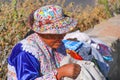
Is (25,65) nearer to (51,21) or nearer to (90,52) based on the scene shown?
(51,21)

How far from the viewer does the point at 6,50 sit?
396 cm

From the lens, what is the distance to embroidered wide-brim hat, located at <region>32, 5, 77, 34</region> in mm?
2594

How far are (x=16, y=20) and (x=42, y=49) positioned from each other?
1.92 meters

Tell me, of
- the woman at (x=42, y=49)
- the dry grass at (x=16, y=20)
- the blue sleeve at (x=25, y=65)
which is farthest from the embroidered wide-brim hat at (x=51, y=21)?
the dry grass at (x=16, y=20)

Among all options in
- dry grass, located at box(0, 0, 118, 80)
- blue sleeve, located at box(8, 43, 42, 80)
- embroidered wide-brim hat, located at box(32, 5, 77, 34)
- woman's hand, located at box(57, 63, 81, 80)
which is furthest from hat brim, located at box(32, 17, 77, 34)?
dry grass, located at box(0, 0, 118, 80)

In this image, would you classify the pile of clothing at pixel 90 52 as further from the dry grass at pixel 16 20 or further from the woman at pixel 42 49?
the dry grass at pixel 16 20

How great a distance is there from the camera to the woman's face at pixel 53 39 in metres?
2.63

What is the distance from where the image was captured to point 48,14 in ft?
8.53

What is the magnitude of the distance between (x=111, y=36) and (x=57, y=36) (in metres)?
2.10

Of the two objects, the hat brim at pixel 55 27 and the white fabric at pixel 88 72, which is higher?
the hat brim at pixel 55 27

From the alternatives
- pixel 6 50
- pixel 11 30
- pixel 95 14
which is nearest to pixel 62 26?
pixel 6 50

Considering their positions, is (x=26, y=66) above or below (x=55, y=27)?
below

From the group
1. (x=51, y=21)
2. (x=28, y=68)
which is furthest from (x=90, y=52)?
(x=28, y=68)

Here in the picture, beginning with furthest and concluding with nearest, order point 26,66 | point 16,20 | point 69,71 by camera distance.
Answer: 1. point 16,20
2. point 26,66
3. point 69,71
